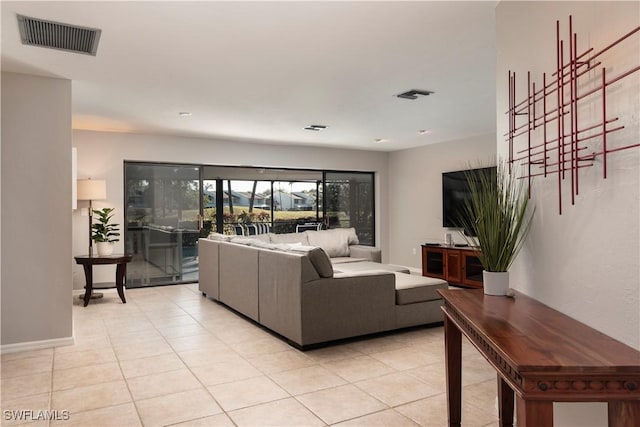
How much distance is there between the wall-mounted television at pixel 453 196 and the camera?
22.5 ft

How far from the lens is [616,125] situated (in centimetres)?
145

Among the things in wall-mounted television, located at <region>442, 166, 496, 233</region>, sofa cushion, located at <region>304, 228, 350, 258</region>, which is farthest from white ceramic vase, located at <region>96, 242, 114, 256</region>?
wall-mounted television, located at <region>442, 166, 496, 233</region>

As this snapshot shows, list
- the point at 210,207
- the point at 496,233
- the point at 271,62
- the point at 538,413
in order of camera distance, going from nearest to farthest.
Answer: the point at 538,413
the point at 496,233
the point at 271,62
the point at 210,207

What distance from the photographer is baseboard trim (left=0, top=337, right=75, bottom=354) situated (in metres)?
3.46

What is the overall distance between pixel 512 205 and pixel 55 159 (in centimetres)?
360

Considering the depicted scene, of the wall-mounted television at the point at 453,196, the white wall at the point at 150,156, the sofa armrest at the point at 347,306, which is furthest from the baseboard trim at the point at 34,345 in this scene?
the wall-mounted television at the point at 453,196

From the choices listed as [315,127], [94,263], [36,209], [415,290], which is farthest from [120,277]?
[415,290]

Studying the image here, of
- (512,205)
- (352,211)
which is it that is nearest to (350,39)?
(512,205)

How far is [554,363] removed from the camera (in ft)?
3.49

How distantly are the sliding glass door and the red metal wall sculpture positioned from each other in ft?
18.2

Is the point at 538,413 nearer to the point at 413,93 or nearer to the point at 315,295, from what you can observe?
the point at 315,295

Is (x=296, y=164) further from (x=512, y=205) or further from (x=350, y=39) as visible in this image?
(x=512, y=205)

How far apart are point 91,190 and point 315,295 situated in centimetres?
375

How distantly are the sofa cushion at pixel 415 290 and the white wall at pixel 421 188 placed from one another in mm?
3121
